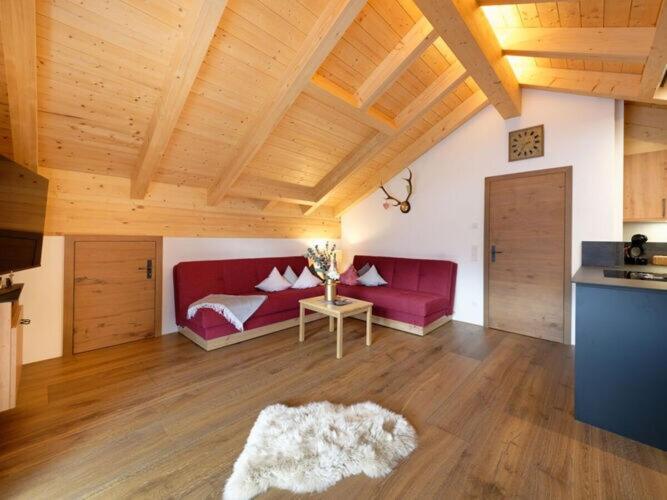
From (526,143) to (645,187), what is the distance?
1.28 m

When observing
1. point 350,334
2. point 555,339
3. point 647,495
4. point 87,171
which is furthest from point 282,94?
point 555,339

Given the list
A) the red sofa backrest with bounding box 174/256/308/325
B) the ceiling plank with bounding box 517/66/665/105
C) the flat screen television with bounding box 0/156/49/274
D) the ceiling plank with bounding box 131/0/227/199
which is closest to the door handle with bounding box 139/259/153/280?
the red sofa backrest with bounding box 174/256/308/325

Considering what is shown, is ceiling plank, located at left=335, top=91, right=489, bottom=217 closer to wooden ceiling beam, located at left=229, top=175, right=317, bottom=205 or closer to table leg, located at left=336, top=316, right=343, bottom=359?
wooden ceiling beam, located at left=229, top=175, right=317, bottom=205

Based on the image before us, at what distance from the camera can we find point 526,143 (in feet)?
11.5

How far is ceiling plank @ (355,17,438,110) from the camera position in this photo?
247 cm

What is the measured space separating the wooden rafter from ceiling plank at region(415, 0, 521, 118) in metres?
0.35

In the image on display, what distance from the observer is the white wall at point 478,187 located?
3049mm

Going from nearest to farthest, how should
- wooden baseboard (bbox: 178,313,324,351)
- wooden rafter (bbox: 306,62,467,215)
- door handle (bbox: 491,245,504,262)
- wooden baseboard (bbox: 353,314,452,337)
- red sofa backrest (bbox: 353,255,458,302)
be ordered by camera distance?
1. wooden baseboard (bbox: 178,313,324,351)
2. wooden rafter (bbox: 306,62,467,215)
3. wooden baseboard (bbox: 353,314,452,337)
4. door handle (bbox: 491,245,504,262)
5. red sofa backrest (bbox: 353,255,458,302)

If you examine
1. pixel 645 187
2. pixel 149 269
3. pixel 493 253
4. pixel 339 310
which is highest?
pixel 645 187

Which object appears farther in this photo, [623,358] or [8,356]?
[8,356]

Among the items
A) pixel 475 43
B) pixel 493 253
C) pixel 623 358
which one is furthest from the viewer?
pixel 493 253

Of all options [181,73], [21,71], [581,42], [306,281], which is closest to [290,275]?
[306,281]

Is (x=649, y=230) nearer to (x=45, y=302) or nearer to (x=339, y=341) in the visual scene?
(x=339, y=341)

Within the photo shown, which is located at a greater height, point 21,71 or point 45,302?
point 21,71
